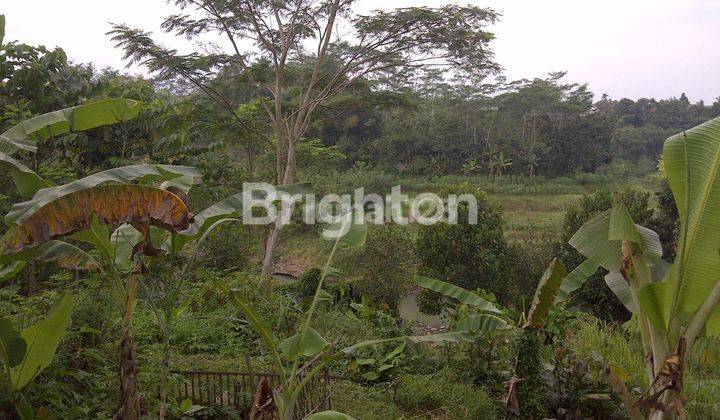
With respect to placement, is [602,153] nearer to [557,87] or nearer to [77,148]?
[557,87]

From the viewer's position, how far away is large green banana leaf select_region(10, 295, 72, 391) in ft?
8.17

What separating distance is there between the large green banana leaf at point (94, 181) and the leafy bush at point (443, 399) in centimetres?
252

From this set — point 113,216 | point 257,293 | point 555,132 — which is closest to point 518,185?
point 555,132

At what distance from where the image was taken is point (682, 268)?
8.78 feet

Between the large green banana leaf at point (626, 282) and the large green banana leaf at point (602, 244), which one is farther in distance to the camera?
the large green banana leaf at point (626, 282)

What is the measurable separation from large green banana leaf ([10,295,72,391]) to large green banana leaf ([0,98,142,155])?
0.91 m

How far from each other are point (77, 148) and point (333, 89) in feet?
19.6

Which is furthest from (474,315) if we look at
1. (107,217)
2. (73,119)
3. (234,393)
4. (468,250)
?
(468,250)

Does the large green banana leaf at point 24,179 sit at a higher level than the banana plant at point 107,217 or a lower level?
higher

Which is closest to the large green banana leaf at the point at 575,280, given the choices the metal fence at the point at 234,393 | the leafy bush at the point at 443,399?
the leafy bush at the point at 443,399

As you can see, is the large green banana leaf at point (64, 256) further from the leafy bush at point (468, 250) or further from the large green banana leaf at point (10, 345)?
the leafy bush at point (468, 250)

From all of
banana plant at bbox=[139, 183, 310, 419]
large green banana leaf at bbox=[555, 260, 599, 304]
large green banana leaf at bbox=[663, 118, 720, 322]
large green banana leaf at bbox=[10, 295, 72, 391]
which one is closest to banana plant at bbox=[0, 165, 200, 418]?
banana plant at bbox=[139, 183, 310, 419]

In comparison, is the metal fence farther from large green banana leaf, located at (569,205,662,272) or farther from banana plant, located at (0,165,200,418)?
large green banana leaf, located at (569,205,662,272)

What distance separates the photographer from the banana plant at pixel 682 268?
8.56 feet
